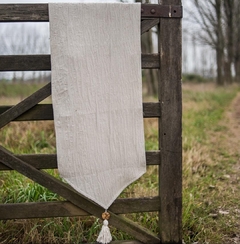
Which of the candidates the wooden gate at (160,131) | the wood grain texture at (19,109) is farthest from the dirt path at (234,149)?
the wood grain texture at (19,109)

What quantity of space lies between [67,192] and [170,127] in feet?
3.07

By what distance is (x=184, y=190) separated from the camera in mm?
3500

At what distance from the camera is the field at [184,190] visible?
8.96 feet

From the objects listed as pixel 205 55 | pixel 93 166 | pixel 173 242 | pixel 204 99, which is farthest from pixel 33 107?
pixel 205 55

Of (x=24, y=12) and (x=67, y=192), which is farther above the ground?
(x=24, y=12)

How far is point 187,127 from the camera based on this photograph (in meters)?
7.06

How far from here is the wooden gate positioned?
224 centimetres

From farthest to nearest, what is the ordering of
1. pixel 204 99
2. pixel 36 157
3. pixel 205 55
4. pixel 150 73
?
pixel 205 55 < pixel 150 73 < pixel 204 99 < pixel 36 157

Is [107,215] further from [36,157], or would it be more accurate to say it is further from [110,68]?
[110,68]

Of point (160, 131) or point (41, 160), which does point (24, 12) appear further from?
point (160, 131)

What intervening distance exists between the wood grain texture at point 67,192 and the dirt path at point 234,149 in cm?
85

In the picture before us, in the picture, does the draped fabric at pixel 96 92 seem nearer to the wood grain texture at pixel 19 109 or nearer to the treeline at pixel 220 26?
the wood grain texture at pixel 19 109

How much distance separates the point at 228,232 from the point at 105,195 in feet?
4.37

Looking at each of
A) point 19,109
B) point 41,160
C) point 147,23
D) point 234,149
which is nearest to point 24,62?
point 19,109
